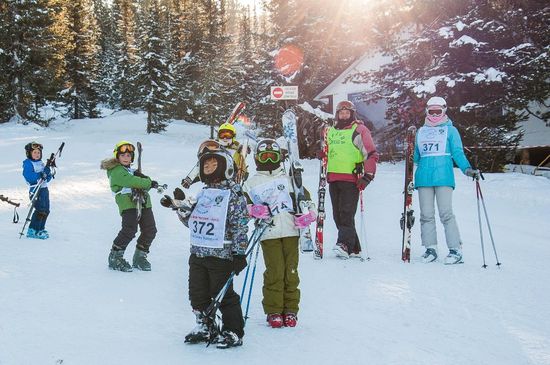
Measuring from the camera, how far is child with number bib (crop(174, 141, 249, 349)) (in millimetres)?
4168

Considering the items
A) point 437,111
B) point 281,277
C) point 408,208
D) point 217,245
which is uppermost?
point 437,111

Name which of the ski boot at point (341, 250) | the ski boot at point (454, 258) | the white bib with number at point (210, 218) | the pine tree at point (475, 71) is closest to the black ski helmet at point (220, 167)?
the white bib with number at point (210, 218)

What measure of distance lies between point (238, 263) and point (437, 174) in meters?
4.16

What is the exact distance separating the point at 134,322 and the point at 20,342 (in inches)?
37.5

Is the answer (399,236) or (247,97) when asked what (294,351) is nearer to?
(399,236)

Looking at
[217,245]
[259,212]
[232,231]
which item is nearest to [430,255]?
[259,212]

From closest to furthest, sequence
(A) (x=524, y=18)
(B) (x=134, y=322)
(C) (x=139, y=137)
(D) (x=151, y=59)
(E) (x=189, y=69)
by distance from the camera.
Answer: (B) (x=134, y=322)
(A) (x=524, y=18)
(C) (x=139, y=137)
(D) (x=151, y=59)
(E) (x=189, y=69)

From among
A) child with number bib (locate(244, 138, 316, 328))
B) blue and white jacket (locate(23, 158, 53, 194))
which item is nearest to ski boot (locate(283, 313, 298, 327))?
child with number bib (locate(244, 138, 316, 328))

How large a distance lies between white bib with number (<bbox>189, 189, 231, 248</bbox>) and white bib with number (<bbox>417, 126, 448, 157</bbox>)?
414 cm

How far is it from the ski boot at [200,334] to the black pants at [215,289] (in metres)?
0.10

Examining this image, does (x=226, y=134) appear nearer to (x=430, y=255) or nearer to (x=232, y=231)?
(x=430, y=255)

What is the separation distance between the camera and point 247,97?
48.1 m

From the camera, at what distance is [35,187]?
9.05 meters

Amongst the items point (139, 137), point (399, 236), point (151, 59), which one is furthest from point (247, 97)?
point (399, 236)
